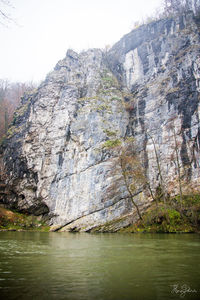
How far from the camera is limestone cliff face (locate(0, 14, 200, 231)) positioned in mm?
20984

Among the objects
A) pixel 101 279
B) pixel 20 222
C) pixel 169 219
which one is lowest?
pixel 20 222

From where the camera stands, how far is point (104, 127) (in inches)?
1013

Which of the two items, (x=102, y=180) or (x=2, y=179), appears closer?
(x=102, y=180)

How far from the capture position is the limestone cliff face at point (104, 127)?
21.0 m

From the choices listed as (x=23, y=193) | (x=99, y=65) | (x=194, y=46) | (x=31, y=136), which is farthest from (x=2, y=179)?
(x=194, y=46)

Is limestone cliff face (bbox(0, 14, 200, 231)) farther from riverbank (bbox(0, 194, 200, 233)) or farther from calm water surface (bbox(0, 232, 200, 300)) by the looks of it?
calm water surface (bbox(0, 232, 200, 300))

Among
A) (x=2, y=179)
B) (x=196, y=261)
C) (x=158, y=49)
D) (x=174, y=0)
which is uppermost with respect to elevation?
(x=174, y=0)

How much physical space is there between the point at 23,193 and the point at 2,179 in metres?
3.90

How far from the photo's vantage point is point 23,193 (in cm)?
2659

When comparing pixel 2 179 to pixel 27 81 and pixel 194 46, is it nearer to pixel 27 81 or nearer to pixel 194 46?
pixel 194 46

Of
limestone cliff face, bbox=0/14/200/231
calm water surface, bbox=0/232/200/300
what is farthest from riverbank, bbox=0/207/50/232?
calm water surface, bbox=0/232/200/300
